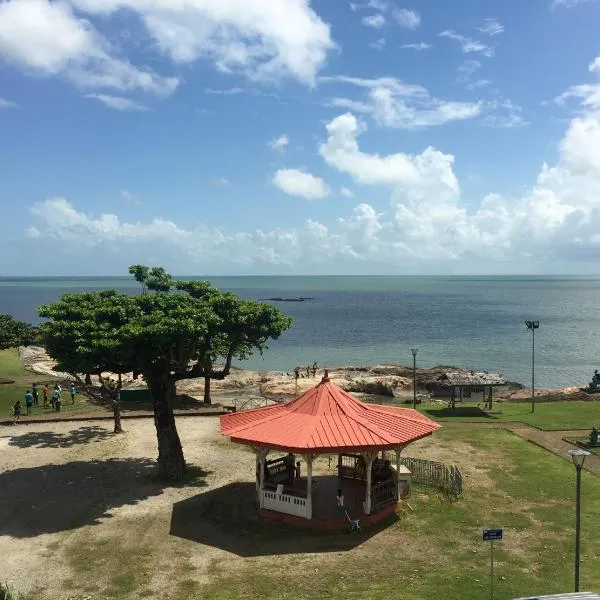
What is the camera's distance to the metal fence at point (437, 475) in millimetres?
21484

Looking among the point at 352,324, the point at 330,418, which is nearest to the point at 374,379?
the point at 330,418

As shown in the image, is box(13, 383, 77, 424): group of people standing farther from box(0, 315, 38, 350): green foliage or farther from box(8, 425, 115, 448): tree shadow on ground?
box(0, 315, 38, 350): green foliage

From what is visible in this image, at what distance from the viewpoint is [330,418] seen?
791 inches

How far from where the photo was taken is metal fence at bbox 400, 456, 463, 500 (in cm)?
2148

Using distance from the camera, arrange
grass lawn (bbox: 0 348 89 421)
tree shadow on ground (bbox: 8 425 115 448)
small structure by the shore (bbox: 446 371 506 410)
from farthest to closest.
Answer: small structure by the shore (bbox: 446 371 506 410) < grass lawn (bbox: 0 348 89 421) < tree shadow on ground (bbox: 8 425 115 448)

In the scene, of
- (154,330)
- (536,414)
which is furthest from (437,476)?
(536,414)

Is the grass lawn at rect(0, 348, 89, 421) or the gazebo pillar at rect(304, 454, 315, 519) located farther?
the grass lawn at rect(0, 348, 89, 421)

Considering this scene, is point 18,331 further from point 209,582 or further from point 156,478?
point 209,582

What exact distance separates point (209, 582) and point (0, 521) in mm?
8768

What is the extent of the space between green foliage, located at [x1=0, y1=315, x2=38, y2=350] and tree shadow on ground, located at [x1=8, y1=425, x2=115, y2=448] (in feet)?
41.4

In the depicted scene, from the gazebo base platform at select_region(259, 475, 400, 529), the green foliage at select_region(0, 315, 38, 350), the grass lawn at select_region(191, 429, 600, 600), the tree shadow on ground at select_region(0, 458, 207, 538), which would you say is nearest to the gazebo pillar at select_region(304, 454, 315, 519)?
the gazebo base platform at select_region(259, 475, 400, 529)

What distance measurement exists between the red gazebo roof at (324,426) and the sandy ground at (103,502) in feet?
10.1

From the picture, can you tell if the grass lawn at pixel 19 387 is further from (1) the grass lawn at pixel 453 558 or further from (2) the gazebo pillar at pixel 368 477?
(1) the grass lawn at pixel 453 558

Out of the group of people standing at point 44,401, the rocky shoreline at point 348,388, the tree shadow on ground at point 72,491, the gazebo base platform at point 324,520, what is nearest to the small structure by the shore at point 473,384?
the rocky shoreline at point 348,388
